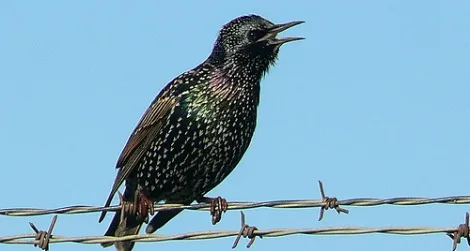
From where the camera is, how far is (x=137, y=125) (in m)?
8.95

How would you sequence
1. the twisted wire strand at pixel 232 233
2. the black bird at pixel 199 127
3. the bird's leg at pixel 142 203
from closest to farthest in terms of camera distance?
the twisted wire strand at pixel 232 233, the bird's leg at pixel 142 203, the black bird at pixel 199 127

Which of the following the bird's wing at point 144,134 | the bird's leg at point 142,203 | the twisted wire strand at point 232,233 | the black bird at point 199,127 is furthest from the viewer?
the bird's wing at point 144,134

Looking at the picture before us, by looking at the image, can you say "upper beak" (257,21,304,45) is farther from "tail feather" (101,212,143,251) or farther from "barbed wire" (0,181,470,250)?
"barbed wire" (0,181,470,250)

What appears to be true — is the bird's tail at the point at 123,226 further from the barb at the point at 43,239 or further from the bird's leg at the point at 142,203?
the barb at the point at 43,239

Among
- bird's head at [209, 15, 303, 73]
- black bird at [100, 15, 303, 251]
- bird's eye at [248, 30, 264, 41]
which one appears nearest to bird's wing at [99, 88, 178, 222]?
black bird at [100, 15, 303, 251]

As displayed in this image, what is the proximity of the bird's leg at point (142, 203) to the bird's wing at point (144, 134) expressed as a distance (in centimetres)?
15

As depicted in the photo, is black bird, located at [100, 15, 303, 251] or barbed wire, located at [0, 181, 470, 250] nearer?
barbed wire, located at [0, 181, 470, 250]

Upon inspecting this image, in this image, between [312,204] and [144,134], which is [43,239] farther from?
[144,134]

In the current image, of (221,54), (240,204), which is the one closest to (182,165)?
(221,54)

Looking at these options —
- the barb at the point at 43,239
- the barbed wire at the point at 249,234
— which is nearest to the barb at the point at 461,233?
the barbed wire at the point at 249,234

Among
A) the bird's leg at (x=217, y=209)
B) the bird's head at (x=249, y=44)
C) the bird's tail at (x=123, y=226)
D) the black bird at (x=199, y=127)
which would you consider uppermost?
the bird's head at (x=249, y=44)

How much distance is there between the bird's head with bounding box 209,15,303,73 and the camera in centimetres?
870

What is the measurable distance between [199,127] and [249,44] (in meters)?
0.74

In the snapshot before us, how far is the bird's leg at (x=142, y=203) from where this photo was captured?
801 centimetres
